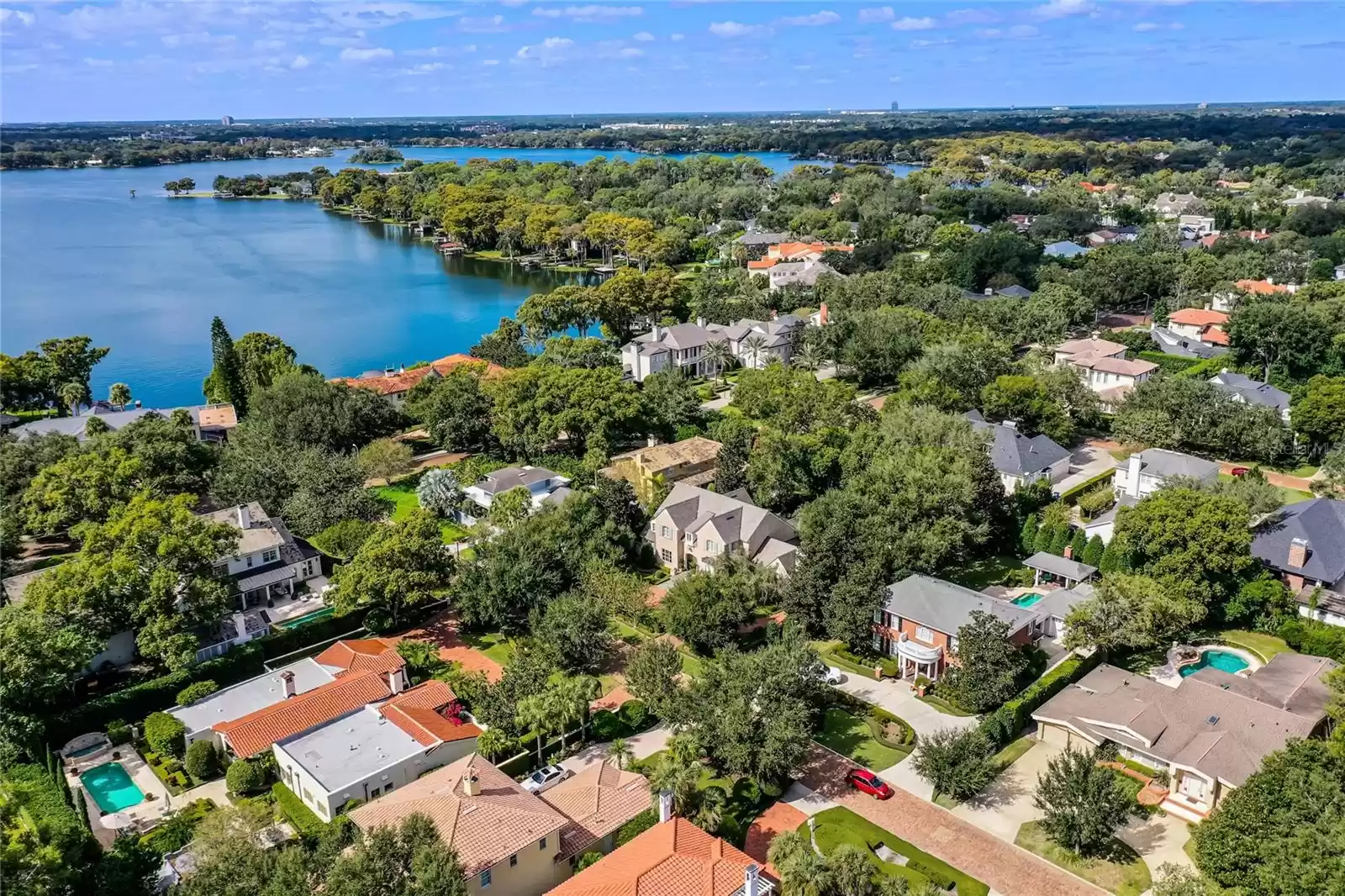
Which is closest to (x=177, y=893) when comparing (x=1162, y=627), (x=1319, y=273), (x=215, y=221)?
(x=1162, y=627)

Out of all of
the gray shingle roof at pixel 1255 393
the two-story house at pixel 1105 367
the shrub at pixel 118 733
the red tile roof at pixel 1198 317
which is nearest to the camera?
the shrub at pixel 118 733

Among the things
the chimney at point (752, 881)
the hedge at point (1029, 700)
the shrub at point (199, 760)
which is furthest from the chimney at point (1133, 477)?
the shrub at point (199, 760)

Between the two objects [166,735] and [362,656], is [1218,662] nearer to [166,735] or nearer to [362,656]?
[362,656]

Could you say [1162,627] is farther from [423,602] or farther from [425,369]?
[425,369]

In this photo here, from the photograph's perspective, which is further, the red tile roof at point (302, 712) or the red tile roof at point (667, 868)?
the red tile roof at point (302, 712)

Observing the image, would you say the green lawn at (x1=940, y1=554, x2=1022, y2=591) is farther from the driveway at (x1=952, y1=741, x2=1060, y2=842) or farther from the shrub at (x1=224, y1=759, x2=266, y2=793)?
the shrub at (x1=224, y1=759, x2=266, y2=793)

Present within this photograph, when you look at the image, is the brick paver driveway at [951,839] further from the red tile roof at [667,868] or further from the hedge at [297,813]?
the hedge at [297,813]

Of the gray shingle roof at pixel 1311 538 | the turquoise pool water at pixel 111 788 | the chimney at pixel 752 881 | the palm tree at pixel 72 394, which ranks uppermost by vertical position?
the palm tree at pixel 72 394
